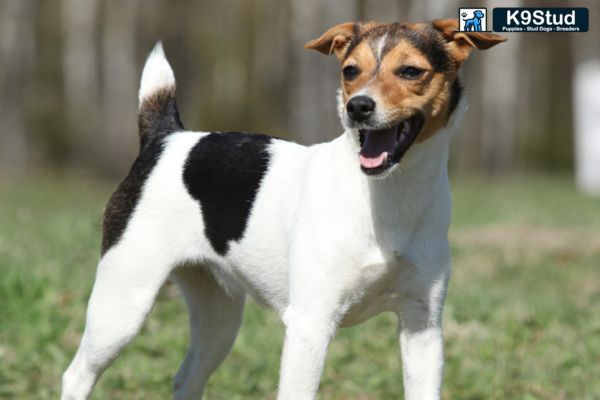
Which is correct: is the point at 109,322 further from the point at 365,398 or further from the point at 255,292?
the point at 365,398

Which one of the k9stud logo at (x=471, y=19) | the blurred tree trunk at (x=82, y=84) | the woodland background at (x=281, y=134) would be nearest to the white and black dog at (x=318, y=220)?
the k9stud logo at (x=471, y=19)

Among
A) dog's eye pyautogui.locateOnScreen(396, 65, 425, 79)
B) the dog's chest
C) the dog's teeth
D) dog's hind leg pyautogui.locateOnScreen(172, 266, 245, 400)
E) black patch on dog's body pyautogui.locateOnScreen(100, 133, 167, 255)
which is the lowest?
dog's hind leg pyautogui.locateOnScreen(172, 266, 245, 400)

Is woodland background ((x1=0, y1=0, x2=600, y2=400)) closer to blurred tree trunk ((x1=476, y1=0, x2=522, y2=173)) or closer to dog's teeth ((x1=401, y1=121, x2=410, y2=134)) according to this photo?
blurred tree trunk ((x1=476, y1=0, x2=522, y2=173))

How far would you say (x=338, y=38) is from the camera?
496 centimetres

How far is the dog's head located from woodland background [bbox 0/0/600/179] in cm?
2005

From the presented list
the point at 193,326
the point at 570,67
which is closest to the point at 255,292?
the point at 193,326

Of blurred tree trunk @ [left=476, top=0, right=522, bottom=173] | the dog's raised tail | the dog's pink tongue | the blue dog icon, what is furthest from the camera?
blurred tree trunk @ [left=476, top=0, right=522, bottom=173]

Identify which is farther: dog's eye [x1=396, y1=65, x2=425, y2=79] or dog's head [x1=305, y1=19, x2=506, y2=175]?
dog's eye [x1=396, y1=65, x2=425, y2=79]

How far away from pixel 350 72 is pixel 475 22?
1.06 metres

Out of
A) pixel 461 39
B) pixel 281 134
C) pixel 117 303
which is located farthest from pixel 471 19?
pixel 281 134

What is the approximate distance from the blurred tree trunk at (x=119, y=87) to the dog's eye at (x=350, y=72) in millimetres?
28403

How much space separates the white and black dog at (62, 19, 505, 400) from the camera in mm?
4586

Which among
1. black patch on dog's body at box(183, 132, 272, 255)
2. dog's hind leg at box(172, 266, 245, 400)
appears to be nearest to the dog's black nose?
black patch on dog's body at box(183, 132, 272, 255)

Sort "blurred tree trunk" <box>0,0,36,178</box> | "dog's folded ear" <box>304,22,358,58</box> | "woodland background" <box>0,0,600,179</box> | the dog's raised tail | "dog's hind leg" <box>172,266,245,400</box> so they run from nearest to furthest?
"dog's folded ear" <box>304,22,358,58</box>, "dog's hind leg" <box>172,266,245,400</box>, the dog's raised tail, "woodland background" <box>0,0,600,179</box>, "blurred tree trunk" <box>0,0,36,178</box>
